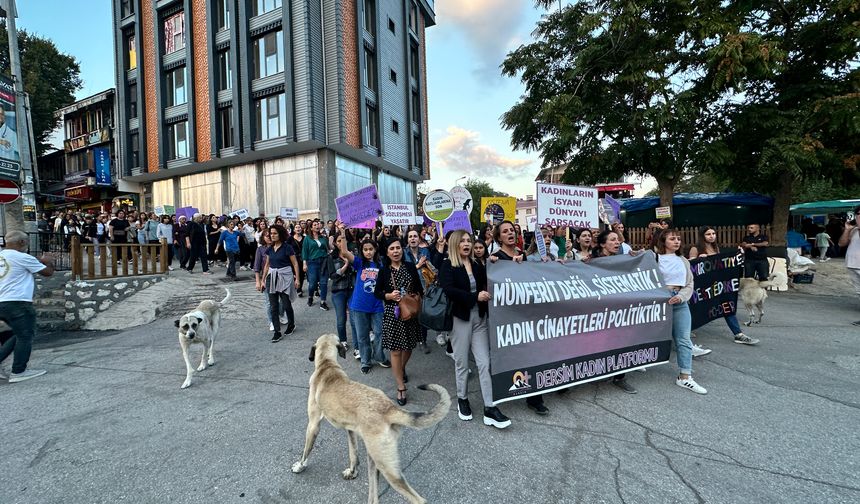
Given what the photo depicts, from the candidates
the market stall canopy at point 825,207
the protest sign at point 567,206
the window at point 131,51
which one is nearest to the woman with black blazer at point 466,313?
the protest sign at point 567,206

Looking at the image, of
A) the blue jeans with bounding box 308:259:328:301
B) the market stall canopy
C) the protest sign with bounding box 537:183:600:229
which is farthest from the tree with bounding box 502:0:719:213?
the market stall canopy

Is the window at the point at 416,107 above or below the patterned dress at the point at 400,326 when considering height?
above

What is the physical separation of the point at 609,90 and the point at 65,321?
58.2ft

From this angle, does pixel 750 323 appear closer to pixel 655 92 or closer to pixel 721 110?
pixel 655 92

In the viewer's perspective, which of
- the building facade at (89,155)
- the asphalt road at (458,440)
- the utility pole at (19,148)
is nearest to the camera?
the asphalt road at (458,440)

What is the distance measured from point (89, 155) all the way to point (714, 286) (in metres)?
43.9

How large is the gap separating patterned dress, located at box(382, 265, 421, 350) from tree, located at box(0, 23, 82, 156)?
4333 centimetres

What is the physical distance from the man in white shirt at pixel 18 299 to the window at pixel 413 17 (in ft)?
96.2

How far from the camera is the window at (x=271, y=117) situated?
802 inches

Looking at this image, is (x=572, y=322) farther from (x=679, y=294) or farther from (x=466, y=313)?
(x=679, y=294)

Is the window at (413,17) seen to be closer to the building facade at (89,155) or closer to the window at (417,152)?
the window at (417,152)

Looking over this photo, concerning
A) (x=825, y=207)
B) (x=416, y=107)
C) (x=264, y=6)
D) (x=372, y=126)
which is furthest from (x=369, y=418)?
(x=416, y=107)

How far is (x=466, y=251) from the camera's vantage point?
3.75 metres

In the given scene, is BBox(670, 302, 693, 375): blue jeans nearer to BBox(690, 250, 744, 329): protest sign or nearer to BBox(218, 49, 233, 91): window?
BBox(690, 250, 744, 329): protest sign
